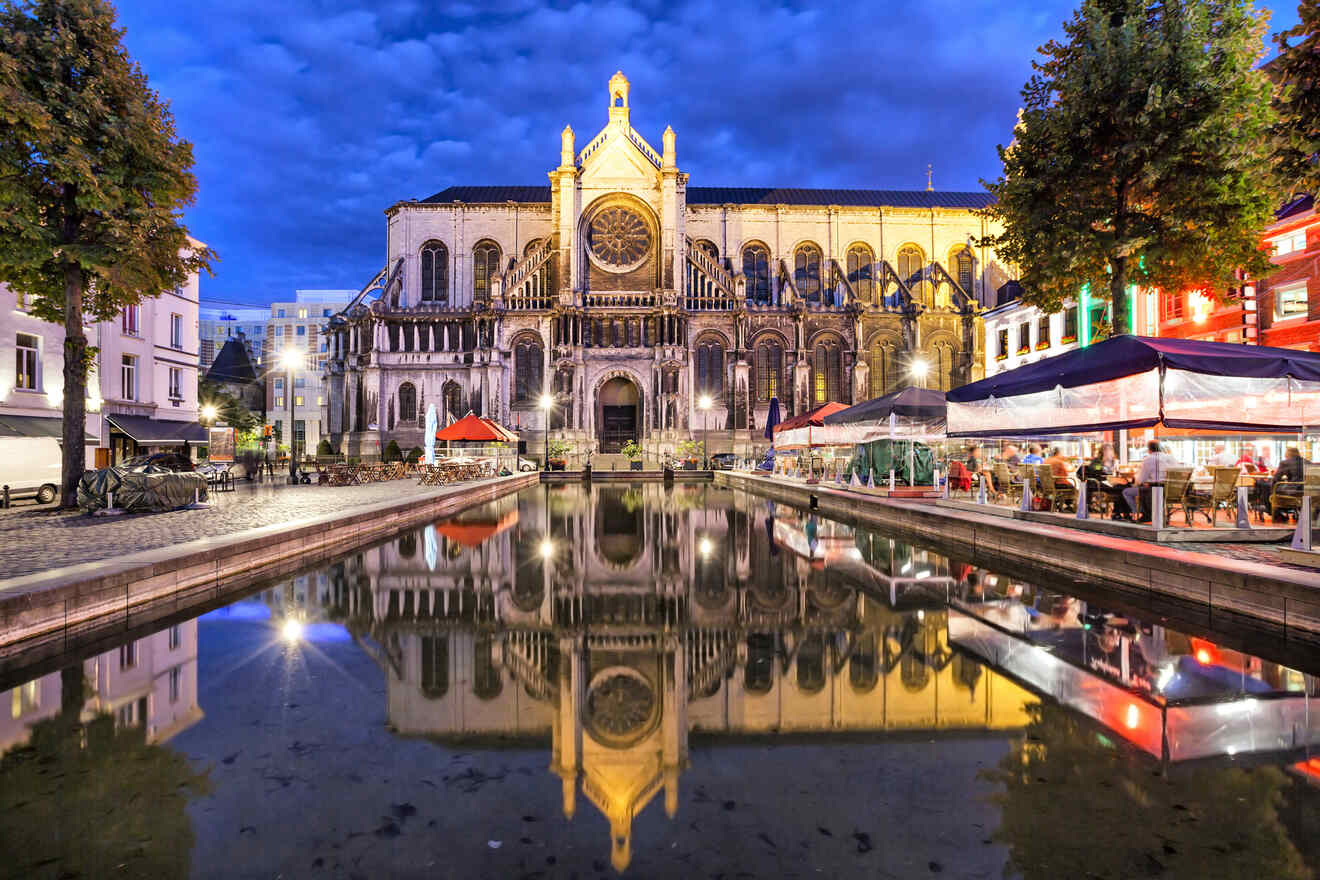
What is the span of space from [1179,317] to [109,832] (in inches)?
1153

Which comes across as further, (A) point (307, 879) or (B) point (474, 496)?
(B) point (474, 496)

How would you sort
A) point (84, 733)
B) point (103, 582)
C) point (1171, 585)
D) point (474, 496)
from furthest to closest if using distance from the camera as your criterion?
1. point (474, 496)
2. point (1171, 585)
3. point (103, 582)
4. point (84, 733)

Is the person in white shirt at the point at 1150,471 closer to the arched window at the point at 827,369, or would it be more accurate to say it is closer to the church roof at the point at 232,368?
the arched window at the point at 827,369

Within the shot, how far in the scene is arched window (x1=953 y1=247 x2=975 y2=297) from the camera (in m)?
51.2

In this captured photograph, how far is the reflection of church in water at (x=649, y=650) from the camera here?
3.98 meters

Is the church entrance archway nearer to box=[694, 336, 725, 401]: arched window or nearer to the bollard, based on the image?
box=[694, 336, 725, 401]: arched window

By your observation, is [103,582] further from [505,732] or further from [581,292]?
[581,292]

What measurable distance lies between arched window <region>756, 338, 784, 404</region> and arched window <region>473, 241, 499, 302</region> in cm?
2037

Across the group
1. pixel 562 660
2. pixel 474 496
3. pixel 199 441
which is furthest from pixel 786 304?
pixel 562 660

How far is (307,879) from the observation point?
2.51m

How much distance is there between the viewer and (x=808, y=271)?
167 feet

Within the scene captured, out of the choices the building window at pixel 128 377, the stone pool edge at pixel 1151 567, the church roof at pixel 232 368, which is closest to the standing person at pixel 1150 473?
the stone pool edge at pixel 1151 567

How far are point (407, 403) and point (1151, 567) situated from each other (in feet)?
144

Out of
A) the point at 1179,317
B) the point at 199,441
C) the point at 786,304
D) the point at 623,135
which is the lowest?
the point at 199,441
